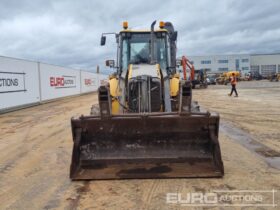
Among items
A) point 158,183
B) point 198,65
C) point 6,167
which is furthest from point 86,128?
point 198,65

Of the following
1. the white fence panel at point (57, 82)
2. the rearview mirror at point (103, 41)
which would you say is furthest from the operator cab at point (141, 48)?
the white fence panel at point (57, 82)

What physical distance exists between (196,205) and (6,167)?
3.54 m

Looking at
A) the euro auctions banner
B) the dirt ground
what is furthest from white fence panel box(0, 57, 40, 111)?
the dirt ground

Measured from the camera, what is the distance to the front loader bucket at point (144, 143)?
15.7 feet

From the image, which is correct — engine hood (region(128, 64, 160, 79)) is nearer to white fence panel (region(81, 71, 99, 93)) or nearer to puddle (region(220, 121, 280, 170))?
puddle (region(220, 121, 280, 170))

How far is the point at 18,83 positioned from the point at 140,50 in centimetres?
1051

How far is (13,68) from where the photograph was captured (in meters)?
15.6

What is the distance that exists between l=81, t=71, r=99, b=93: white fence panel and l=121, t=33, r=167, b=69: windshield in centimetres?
2452

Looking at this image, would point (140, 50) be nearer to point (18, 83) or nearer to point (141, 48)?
point (141, 48)

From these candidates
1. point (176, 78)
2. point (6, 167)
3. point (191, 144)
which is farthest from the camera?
point (176, 78)

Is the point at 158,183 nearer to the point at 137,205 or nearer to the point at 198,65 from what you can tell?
the point at 137,205

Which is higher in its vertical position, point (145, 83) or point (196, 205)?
point (145, 83)

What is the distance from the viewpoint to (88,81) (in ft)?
117

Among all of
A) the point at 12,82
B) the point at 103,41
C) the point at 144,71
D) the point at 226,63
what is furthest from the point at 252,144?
the point at 226,63
